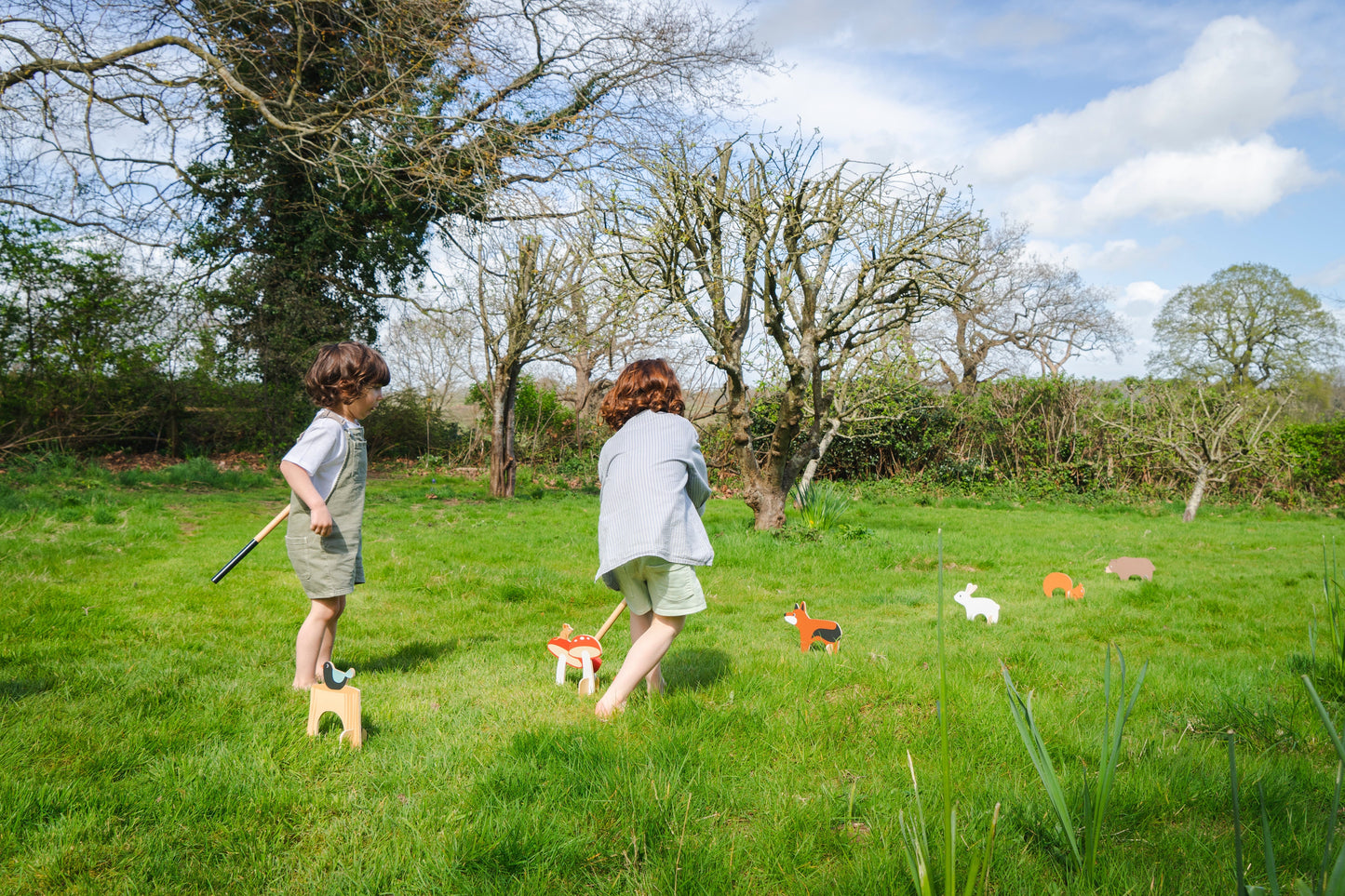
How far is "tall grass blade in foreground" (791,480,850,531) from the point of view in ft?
28.5

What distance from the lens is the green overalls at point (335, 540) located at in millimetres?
3201

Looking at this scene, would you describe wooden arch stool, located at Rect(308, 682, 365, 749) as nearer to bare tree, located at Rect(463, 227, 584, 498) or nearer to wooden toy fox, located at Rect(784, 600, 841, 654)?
wooden toy fox, located at Rect(784, 600, 841, 654)

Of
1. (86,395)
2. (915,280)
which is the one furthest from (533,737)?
(86,395)

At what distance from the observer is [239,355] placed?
14.2m

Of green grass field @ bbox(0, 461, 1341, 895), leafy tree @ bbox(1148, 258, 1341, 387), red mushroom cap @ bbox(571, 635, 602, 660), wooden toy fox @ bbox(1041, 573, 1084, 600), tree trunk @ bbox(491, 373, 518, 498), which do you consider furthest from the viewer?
leafy tree @ bbox(1148, 258, 1341, 387)

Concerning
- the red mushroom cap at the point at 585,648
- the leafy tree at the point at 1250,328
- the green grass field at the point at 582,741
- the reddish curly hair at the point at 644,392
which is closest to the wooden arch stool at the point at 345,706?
the green grass field at the point at 582,741

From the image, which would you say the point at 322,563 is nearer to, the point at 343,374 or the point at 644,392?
the point at 343,374

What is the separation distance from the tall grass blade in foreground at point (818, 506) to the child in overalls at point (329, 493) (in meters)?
6.04

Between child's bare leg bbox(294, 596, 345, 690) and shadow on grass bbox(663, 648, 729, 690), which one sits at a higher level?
child's bare leg bbox(294, 596, 345, 690)

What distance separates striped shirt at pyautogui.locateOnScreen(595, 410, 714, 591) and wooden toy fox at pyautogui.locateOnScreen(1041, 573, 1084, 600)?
420 centimetres

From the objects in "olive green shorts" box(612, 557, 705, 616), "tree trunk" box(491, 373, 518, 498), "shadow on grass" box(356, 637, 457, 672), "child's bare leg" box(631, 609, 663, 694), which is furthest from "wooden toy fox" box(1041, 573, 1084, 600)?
"tree trunk" box(491, 373, 518, 498)

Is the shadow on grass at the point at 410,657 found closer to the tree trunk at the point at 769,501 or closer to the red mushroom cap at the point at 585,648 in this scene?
the red mushroom cap at the point at 585,648

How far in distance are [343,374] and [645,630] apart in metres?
1.75

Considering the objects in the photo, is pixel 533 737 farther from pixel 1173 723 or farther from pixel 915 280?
pixel 915 280
